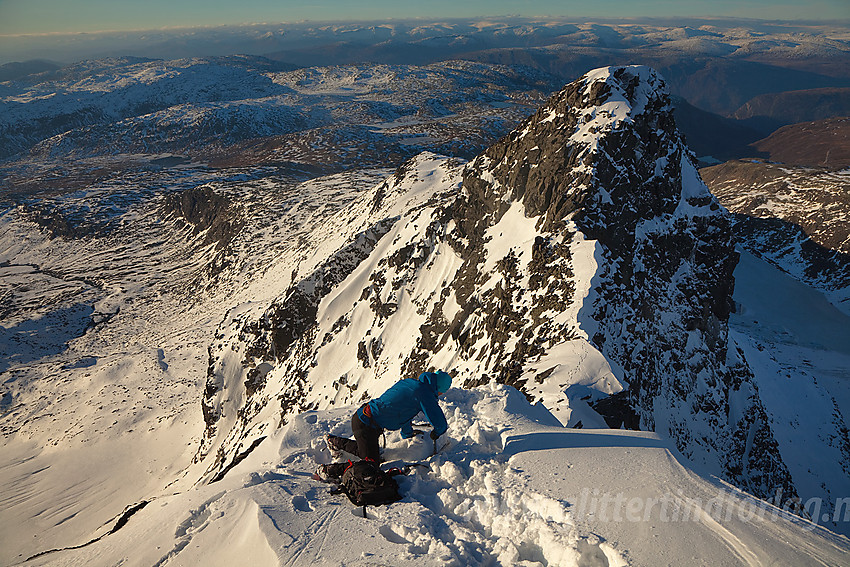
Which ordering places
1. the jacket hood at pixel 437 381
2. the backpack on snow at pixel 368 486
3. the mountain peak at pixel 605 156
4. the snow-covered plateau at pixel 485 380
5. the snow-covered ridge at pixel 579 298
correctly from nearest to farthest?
the snow-covered plateau at pixel 485 380 → the backpack on snow at pixel 368 486 → the jacket hood at pixel 437 381 → the snow-covered ridge at pixel 579 298 → the mountain peak at pixel 605 156

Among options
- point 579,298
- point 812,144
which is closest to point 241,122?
point 579,298

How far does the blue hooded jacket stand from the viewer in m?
7.82

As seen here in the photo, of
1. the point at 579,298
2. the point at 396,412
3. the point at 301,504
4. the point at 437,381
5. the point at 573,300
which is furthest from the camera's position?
the point at 573,300

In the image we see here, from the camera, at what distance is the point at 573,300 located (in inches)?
674

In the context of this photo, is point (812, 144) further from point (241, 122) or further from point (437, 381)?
point (241, 122)

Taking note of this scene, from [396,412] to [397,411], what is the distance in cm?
3

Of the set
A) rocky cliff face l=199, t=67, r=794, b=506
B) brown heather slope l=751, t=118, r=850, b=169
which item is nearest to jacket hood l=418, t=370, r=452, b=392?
rocky cliff face l=199, t=67, r=794, b=506

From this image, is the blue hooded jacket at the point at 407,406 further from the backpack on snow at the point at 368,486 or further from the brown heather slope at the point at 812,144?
the brown heather slope at the point at 812,144

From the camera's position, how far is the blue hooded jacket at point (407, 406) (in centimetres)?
782

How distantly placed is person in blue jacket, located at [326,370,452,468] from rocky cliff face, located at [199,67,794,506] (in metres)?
4.83

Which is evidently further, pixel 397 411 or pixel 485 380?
pixel 485 380

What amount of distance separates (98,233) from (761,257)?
115 m

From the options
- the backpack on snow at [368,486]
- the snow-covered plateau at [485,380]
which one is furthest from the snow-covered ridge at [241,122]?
the backpack on snow at [368,486]

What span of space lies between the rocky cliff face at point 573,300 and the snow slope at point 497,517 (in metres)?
4.08
